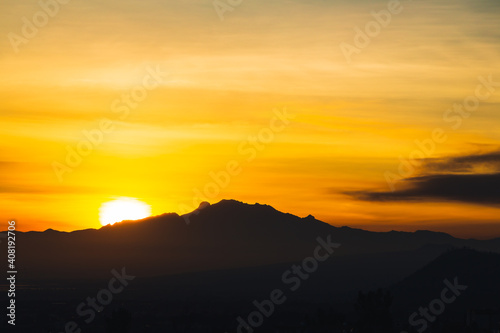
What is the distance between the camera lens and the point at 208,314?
182500 millimetres

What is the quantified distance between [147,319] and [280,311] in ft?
94.6

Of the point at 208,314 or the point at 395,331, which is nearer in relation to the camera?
the point at 395,331

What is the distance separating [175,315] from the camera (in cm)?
18775

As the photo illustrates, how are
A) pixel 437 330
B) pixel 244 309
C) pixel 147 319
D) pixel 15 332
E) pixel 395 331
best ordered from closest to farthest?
pixel 395 331 < pixel 437 330 < pixel 15 332 < pixel 147 319 < pixel 244 309

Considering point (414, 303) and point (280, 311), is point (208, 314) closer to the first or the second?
point (280, 311)

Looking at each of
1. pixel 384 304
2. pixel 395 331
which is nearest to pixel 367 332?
pixel 384 304

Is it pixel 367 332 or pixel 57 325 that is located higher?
pixel 57 325

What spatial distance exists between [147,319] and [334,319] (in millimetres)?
55511

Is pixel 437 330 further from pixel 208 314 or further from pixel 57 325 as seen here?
pixel 57 325

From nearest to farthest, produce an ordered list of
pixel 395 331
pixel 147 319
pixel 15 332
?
pixel 395 331 → pixel 15 332 → pixel 147 319

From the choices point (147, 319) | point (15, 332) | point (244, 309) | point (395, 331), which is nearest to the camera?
point (395, 331)

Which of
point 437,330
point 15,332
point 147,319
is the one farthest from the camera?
point 147,319

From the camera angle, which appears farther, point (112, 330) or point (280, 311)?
point (280, 311)

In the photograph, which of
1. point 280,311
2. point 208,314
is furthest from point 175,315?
point 280,311
